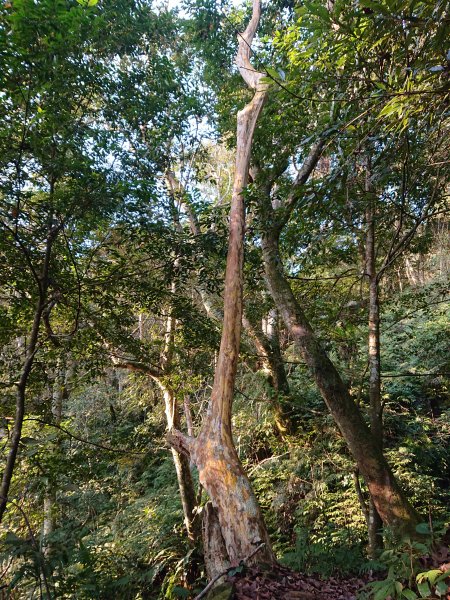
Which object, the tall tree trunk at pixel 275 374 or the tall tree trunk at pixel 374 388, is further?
the tall tree trunk at pixel 275 374

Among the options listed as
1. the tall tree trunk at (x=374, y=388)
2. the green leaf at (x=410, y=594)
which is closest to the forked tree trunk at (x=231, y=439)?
the green leaf at (x=410, y=594)

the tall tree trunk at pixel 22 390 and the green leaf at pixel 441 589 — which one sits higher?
the tall tree trunk at pixel 22 390

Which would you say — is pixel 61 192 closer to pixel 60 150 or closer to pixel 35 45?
pixel 60 150

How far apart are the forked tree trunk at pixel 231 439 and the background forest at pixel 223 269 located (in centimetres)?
11

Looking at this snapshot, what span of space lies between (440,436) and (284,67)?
6625mm

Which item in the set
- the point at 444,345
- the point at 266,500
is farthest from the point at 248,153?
the point at 266,500

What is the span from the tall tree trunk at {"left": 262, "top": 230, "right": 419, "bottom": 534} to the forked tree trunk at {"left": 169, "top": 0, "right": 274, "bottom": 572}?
862 millimetres

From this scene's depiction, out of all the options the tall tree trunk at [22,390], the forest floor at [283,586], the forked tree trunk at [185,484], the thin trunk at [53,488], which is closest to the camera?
the forest floor at [283,586]

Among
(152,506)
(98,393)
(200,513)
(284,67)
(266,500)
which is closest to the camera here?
(284,67)

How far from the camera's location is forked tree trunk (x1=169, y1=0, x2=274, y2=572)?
122 inches

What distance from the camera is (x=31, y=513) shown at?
23.4 ft

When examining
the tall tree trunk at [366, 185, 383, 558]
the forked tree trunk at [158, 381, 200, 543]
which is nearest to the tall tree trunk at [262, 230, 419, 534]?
the tall tree trunk at [366, 185, 383, 558]

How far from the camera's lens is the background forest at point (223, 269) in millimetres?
2947

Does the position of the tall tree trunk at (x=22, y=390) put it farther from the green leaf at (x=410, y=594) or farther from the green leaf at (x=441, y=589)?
the green leaf at (x=441, y=589)
